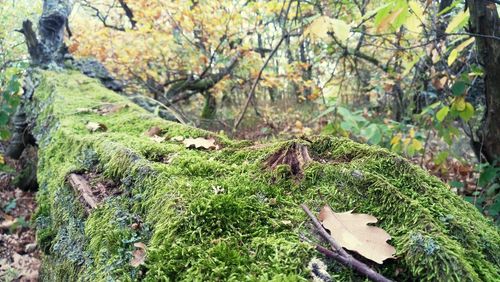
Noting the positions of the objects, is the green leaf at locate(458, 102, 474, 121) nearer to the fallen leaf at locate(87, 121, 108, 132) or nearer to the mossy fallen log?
the mossy fallen log

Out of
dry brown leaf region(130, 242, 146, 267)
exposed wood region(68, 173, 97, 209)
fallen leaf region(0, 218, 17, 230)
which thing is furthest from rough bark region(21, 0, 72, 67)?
A: dry brown leaf region(130, 242, 146, 267)

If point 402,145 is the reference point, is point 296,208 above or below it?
above

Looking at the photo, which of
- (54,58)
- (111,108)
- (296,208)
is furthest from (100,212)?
(54,58)

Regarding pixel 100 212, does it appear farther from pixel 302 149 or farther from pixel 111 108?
pixel 111 108

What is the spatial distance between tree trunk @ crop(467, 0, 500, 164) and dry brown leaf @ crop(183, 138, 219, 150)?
1.83 m

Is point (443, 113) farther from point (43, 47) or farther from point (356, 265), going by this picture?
point (43, 47)

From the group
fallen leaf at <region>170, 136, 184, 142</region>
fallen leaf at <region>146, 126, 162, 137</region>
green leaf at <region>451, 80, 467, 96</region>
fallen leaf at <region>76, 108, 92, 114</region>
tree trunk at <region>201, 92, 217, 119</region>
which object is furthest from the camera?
tree trunk at <region>201, 92, 217, 119</region>

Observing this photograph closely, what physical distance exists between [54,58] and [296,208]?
20.2 feet

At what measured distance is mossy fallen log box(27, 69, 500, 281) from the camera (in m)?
0.94

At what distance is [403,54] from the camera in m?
5.10

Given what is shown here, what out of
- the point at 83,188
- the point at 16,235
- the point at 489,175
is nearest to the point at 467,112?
the point at 489,175

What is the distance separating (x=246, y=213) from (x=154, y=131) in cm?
138

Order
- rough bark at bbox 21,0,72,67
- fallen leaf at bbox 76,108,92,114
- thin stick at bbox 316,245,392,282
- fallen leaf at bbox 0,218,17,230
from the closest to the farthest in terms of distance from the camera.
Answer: thin stick at bbox 316,245,392,282
fallen leaf at bbox 76,108,92,114
fallen leaf at bbox 0,218,17,230
rough bark at bbox 21,0,72,67

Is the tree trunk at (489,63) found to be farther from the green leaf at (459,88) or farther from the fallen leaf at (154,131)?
the fallen leaf at (154,131)
